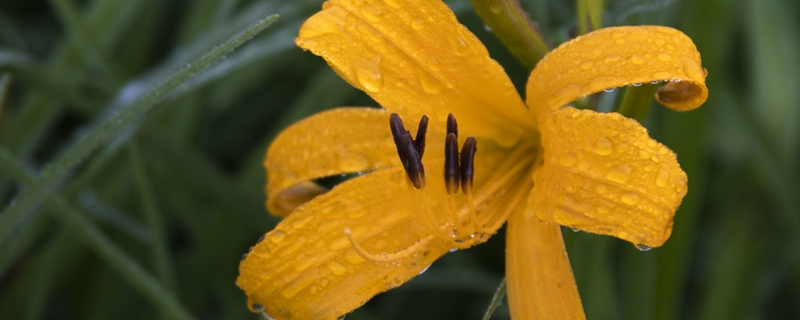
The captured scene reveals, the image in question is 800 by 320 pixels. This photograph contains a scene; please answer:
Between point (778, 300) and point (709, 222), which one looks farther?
point (709, 222)

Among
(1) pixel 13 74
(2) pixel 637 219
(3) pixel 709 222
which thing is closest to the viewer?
(2) pixel 637 219

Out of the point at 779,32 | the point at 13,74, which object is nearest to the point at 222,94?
the point at 13,74

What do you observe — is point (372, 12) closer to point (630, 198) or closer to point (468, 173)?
point (468, 173)

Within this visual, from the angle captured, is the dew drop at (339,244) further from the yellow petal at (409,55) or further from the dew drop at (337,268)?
the yellow petal at (409,55)

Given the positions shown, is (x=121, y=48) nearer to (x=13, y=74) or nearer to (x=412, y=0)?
(x=13, y=74)

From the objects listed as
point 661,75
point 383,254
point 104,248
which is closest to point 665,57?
point 661,75
